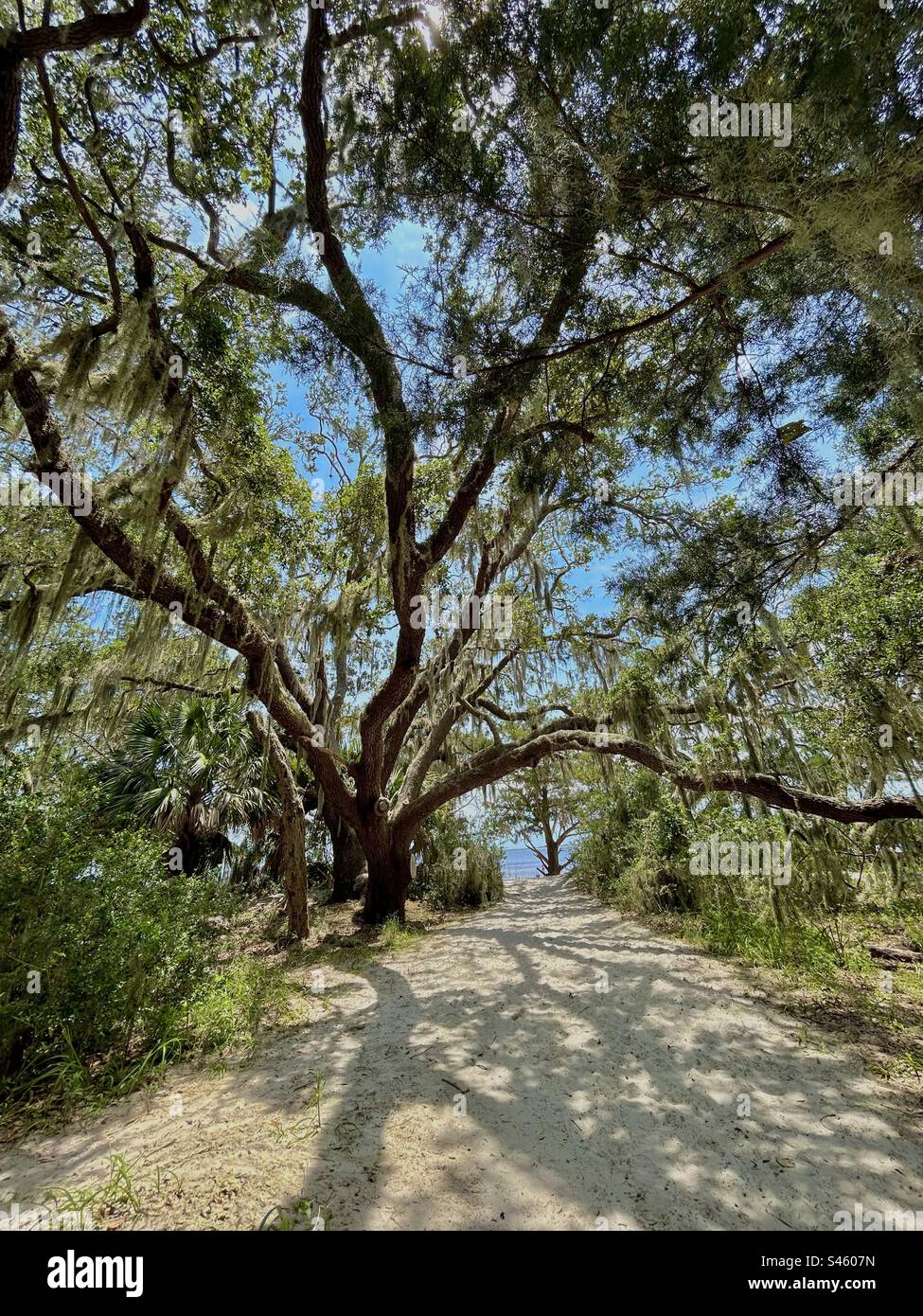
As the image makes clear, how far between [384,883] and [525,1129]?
476cm

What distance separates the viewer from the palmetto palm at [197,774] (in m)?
7.12

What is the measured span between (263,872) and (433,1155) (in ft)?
24.2

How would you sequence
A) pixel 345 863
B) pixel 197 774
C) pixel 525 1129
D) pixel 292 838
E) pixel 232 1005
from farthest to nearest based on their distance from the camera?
pixel 345 863
pixel 197 774
pixel 292 838
pixel 232 1005
pixel 525 1129

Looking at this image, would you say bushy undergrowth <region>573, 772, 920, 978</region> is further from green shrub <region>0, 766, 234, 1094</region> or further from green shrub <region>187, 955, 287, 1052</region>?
green shrub <region>0, 766, 234, 1094</region>

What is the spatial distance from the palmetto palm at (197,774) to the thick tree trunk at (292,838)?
148cm

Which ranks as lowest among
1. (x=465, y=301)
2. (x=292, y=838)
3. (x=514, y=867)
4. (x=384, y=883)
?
(x=514, y=867)

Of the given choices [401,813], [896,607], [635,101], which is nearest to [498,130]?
[635,101]

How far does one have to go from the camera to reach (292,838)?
535cm

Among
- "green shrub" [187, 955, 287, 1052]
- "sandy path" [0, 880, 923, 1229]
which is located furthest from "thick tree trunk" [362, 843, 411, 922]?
"sandy path" [0, 880, 923, 1229]

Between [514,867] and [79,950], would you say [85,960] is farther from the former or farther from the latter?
[514,867]

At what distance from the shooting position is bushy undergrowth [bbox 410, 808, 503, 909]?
329 inches

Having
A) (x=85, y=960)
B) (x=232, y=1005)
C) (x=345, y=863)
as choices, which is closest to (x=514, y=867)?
(x=345, y=863)

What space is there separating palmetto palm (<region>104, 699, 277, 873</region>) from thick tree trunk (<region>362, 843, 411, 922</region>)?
78.5 inches

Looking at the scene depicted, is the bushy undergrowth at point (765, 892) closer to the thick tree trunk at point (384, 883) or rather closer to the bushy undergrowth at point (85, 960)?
the thick tree trunk at point (384, 883)
